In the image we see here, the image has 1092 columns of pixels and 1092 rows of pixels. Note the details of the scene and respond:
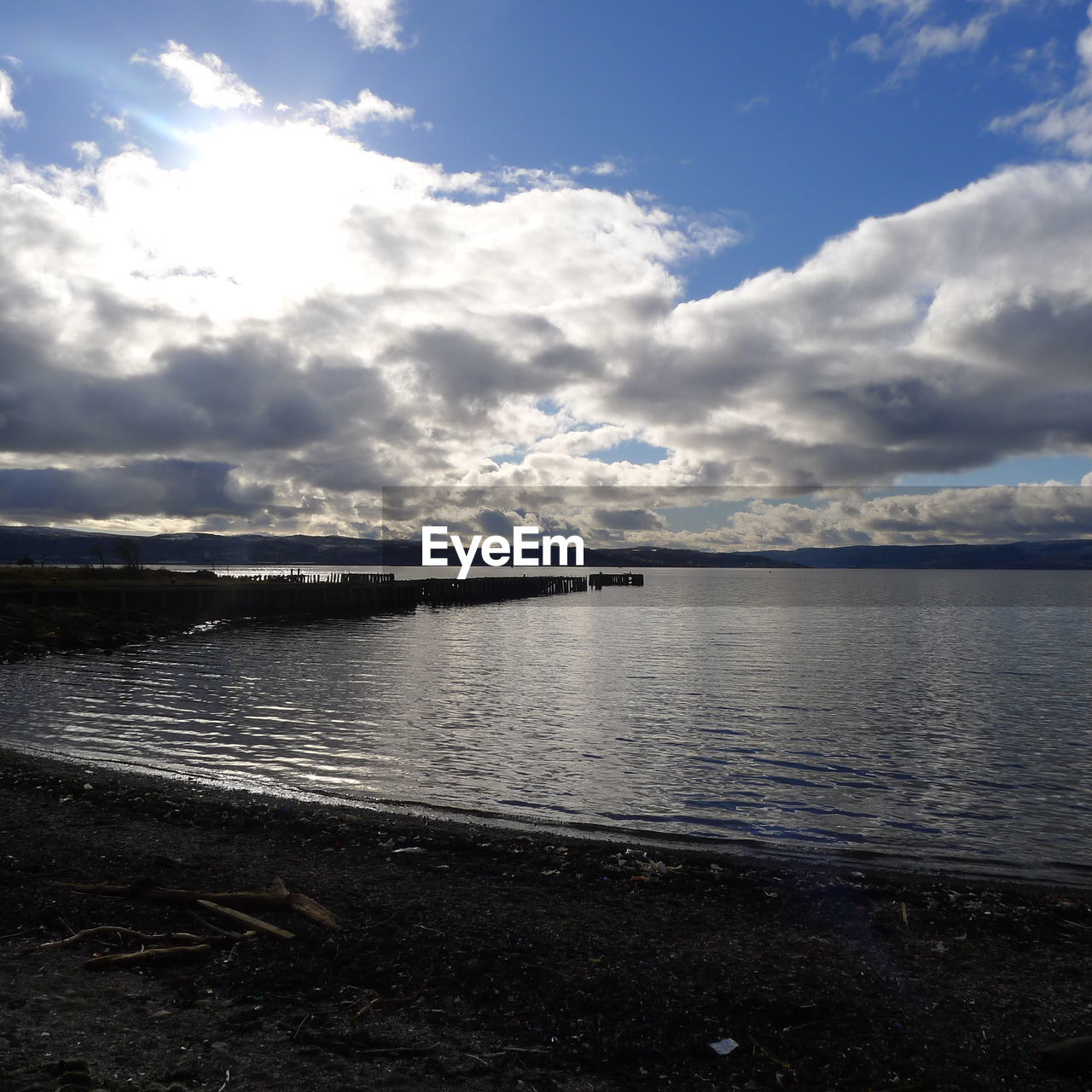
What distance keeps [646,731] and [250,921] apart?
15.5m

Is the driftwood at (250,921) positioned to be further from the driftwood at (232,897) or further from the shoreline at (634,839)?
the shoreline at (634,839)

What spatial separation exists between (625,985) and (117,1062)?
13.6ft

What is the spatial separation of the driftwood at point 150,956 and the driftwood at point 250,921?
0.61 m

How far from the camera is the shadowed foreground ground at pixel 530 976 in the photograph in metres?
5.88

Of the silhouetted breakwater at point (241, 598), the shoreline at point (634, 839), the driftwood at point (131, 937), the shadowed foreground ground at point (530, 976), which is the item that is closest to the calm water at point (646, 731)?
the shoreline at point (634, 839)

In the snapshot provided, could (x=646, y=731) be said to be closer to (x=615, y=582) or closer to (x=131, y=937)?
(x=131, y=937)

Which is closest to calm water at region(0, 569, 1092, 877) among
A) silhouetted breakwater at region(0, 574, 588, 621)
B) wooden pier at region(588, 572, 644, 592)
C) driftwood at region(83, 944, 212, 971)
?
driftwood at region(83, 944, 212, 971)

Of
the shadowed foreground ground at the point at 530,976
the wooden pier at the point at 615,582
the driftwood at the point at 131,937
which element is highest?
the driftwood at the point at 131,937

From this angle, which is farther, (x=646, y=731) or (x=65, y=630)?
(x=65, y=630)

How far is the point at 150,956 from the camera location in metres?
7.34

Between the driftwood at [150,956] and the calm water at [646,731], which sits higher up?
the driftwood at [150,956]

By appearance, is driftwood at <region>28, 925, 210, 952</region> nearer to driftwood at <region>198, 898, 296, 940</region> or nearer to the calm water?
driftwood at <region>198, 898, 296, 940</region>

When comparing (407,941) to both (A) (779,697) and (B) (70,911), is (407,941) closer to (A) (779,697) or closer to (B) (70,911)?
(B) (70,911)

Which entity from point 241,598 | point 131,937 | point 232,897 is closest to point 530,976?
point 232,897
